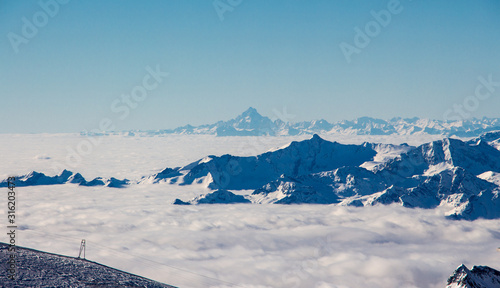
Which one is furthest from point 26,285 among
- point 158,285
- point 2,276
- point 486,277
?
point 486,277

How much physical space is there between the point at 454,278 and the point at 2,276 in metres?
91.0

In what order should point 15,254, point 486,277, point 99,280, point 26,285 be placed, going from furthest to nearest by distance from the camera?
point 15,254 < point 99,280 < point 26,285 < point 486,277

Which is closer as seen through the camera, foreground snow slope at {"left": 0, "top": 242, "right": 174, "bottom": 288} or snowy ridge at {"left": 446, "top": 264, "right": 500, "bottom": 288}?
snowy ridge at {"left": 446, "top": 264, "right": 500, "bottom": 288}

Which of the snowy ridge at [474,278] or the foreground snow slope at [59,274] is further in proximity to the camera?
the foreground snow slope at [59,274]

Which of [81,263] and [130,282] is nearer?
[130,282]

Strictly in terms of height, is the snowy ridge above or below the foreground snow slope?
above

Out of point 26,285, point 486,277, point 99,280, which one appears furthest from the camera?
point 99,280

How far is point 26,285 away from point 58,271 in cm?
1306

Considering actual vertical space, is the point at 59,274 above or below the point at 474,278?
below

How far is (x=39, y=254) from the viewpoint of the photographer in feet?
362

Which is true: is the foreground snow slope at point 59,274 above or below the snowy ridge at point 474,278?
below

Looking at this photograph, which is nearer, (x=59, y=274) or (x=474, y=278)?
(x=474, y=278)

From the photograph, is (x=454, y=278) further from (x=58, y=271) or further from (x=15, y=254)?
(x=15, y=254)

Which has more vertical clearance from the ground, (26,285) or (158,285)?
(26,285)
